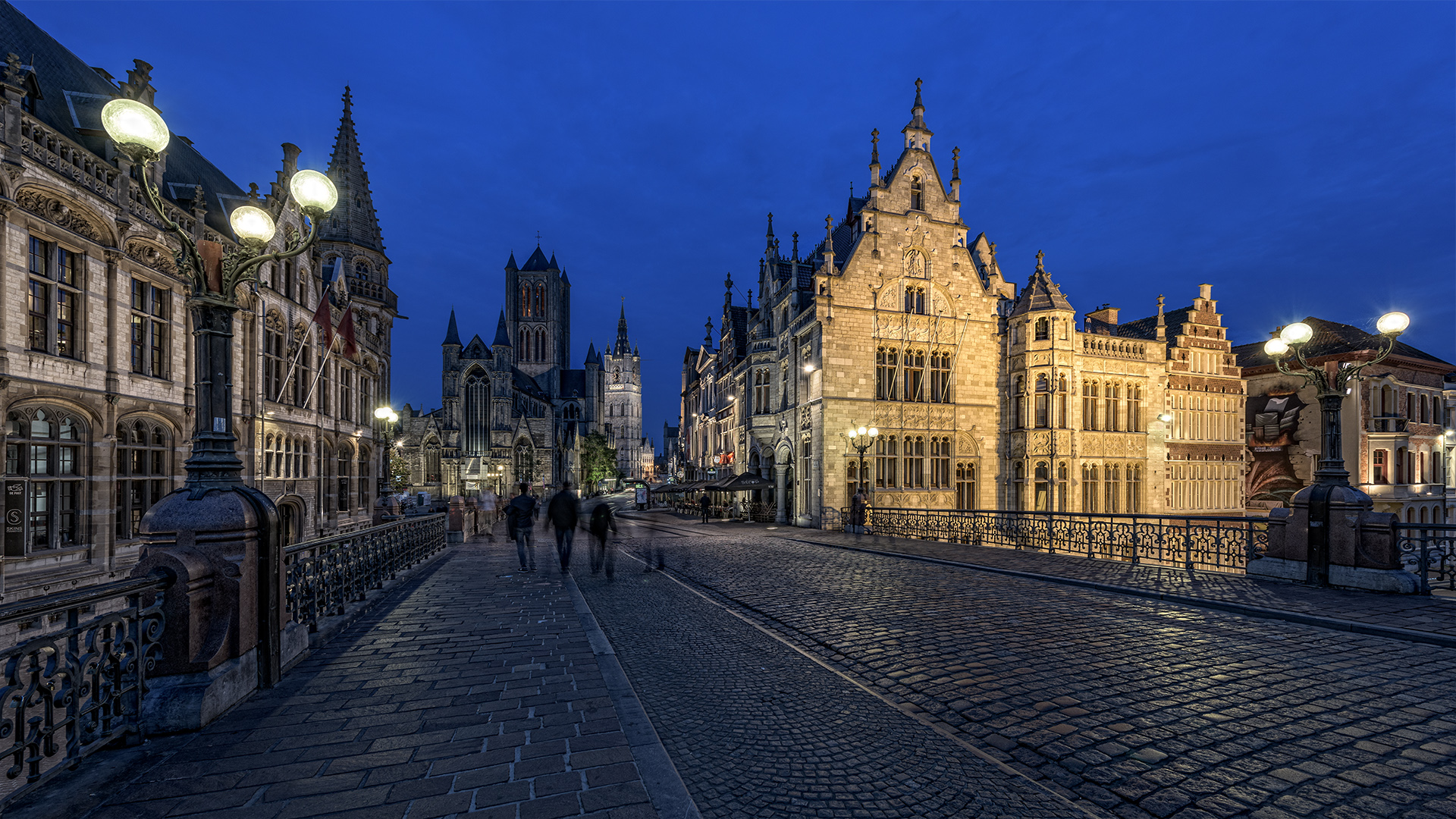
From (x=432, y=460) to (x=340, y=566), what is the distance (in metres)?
69.5

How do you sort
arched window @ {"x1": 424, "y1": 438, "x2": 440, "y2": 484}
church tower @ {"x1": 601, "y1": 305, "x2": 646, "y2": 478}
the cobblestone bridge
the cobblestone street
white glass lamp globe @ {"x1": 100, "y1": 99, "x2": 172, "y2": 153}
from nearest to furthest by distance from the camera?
the cobblestone bridge → the cobblestone street → white glass lamp globe @ {"x1": 100, "y1": 99, "x2": 172, "y2": 153} → arched window @ {"x1": 424, "y1": 438, "x2": 440, "y2": 484} → church tower @ {"x1": 601, "y1": 305, "x2": 646, "y2": 478}

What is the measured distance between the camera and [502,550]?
1703 centimetres

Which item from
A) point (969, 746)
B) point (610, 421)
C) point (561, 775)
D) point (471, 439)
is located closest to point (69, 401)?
point (561, 775)

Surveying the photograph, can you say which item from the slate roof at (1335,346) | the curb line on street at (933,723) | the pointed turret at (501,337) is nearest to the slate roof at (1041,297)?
the slate roof at (1335,346)

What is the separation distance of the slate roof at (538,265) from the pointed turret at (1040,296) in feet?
257

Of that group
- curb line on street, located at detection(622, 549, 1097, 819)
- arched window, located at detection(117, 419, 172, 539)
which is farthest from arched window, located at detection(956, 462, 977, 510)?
arched window, located at detection(117, 419, 172, 539)

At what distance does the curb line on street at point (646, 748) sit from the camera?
3107 mm

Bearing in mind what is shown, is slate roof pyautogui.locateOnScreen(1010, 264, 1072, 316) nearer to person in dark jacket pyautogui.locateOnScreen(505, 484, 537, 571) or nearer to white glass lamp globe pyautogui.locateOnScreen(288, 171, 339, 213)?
person in dark jacket pyautogui.locateOnScreen(505, 484, 537, 571)

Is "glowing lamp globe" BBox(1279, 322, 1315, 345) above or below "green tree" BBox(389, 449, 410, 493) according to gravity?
above

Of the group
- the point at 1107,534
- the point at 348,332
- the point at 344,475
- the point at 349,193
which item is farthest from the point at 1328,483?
the point at 349,193

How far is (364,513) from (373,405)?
6.23 meters

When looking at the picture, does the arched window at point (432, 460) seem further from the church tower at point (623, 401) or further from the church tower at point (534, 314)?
the church tower at point (623, 401)

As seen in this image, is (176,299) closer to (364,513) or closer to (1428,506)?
(364,513)

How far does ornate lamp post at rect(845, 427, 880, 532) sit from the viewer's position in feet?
71.3
